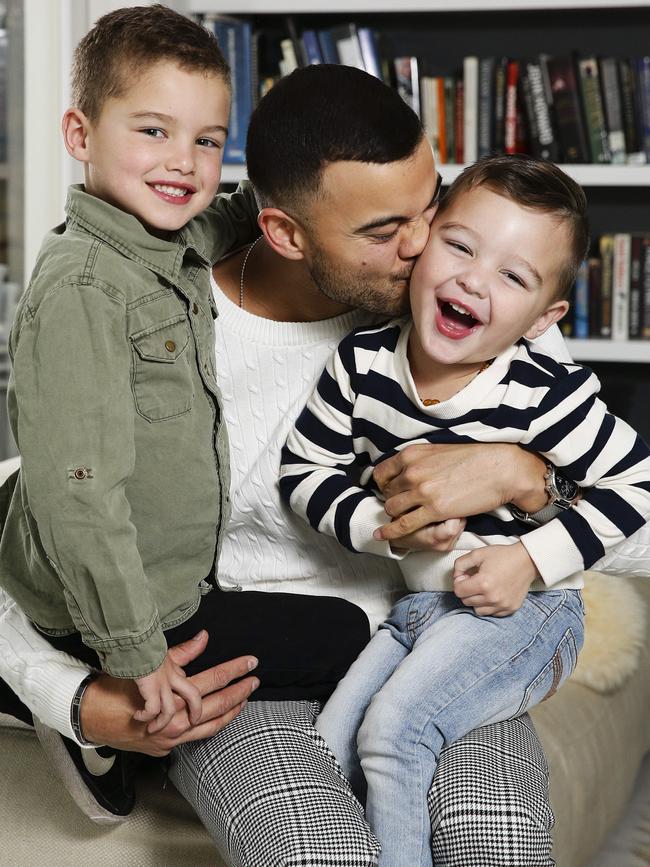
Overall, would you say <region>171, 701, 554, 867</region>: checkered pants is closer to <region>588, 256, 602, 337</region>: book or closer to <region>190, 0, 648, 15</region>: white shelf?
<region>588, 256, 602, 337</region>: book

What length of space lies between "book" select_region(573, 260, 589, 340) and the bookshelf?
0.05 metres

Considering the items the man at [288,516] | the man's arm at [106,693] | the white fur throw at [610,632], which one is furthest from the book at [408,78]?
the man's arm at [106,693]

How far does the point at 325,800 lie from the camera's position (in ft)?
3.75

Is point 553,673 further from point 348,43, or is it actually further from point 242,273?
point 348,43

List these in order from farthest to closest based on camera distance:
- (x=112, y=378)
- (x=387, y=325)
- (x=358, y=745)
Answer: (x=387, y=325), (x=358, y=745), (x=112, y=378)

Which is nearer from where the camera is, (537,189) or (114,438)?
(114,438)

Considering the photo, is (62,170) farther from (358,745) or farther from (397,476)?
(358,745)

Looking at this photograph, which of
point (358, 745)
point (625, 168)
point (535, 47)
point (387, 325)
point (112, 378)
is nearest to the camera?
point (112, 378)

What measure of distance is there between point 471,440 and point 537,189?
0.31 meters

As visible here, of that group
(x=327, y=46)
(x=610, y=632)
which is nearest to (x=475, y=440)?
(x=610, y=632)

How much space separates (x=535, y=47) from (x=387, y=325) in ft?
Result: 6.91

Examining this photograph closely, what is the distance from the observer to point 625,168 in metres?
2.85

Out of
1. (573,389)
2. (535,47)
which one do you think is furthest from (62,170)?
(573,389)

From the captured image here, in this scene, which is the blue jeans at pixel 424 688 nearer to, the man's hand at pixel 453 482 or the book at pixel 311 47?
the man's hand at pixel 453 482
